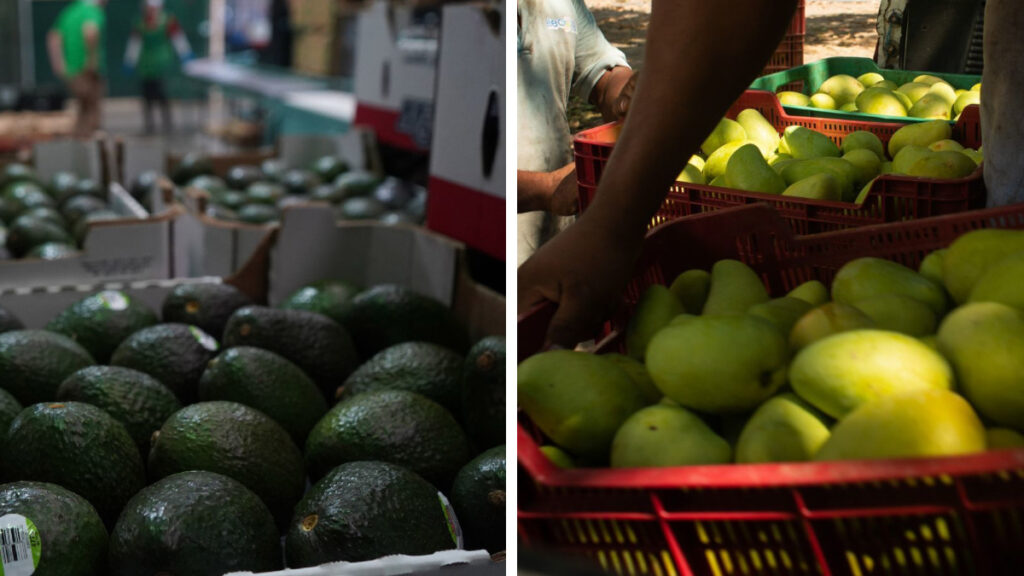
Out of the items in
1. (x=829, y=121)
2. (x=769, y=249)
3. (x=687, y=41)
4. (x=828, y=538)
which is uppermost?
(x=687, y=41)

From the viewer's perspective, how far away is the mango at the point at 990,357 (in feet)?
2.39

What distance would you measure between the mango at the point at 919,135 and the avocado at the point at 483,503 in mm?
730

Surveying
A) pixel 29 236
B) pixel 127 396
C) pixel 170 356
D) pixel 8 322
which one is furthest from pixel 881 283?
pixel 29 236

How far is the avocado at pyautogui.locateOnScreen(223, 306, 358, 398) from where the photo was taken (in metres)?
1.87

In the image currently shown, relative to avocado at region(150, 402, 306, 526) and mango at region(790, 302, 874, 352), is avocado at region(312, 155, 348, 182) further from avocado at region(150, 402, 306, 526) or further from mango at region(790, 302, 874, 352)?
mango at region(790, 302, 874, 352)

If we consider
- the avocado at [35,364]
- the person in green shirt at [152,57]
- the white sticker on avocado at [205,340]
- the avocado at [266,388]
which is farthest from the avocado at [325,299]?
the person in green shirt at [152,57]

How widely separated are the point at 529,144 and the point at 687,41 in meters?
0.22

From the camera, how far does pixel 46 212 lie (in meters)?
3.08

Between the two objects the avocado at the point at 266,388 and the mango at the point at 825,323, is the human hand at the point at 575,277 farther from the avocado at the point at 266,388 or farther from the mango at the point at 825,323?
the avocado at the point at 266,388

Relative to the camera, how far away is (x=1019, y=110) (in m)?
1.06

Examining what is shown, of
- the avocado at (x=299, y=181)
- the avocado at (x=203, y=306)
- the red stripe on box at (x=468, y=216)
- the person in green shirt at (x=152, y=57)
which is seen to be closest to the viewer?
the avocado at (x=203, y=306)

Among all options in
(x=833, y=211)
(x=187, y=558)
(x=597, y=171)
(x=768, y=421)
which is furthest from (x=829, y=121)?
(x=187, y=558)

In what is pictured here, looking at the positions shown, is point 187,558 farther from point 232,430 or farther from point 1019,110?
point 1019,110

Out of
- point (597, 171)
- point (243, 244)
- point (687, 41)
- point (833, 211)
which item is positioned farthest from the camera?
point (243, 244)
